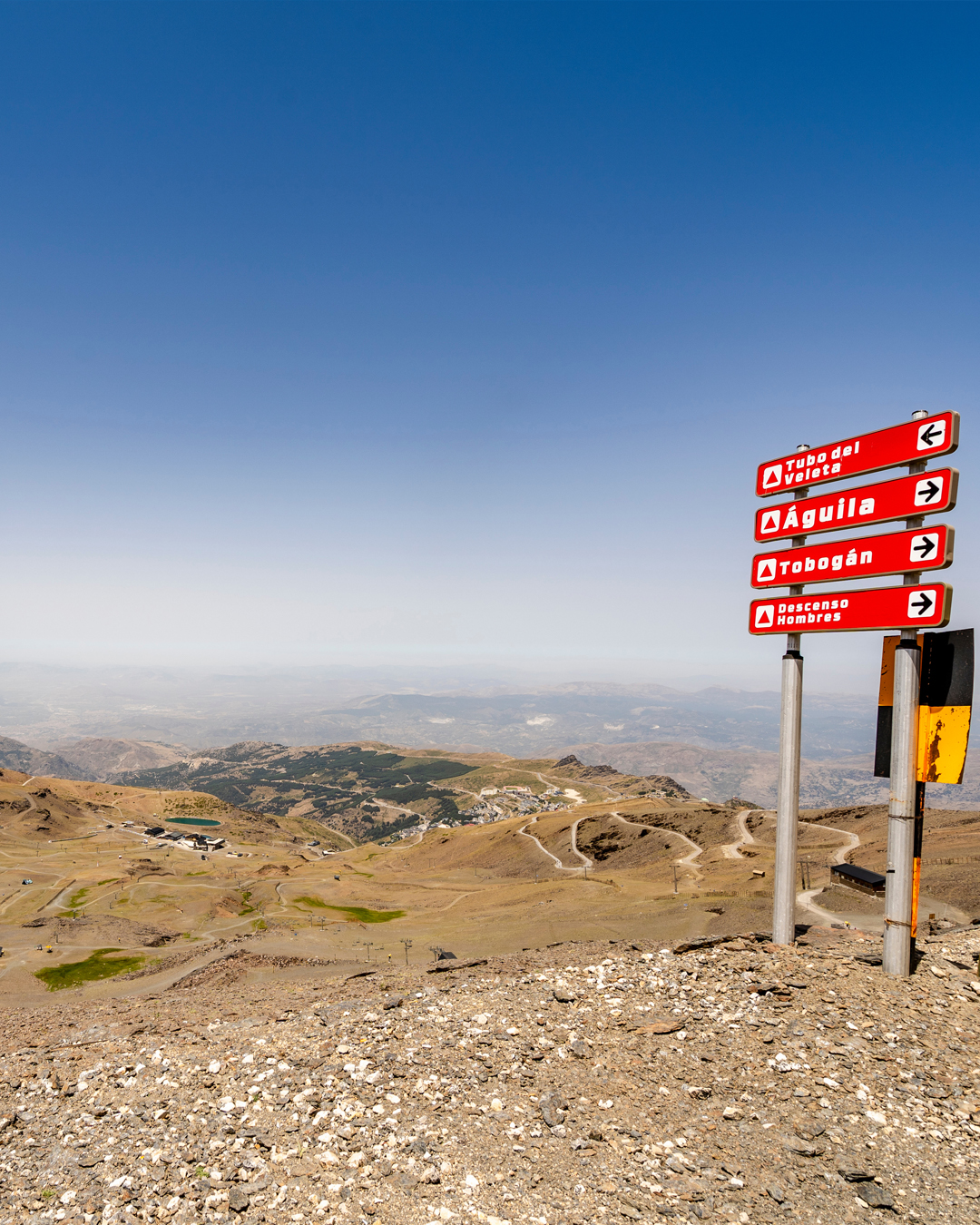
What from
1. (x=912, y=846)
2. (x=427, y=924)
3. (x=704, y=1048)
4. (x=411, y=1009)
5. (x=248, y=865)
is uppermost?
(x=912, y=846)

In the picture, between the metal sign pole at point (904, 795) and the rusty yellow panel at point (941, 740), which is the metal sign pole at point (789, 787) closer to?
the metal sign pole at point (904, 795)

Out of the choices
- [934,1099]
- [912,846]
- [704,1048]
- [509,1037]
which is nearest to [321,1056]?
[509,1037]

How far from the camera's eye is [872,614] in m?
16.2

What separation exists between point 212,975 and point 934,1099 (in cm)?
4201

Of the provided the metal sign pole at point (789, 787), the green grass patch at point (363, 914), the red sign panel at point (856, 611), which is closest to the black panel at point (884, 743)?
the metal sign pole at point (789, 787)

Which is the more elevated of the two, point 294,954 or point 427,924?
point 294,954

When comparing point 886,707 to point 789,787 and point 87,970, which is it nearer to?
point 789,787

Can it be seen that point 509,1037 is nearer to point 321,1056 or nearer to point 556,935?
point 321,1056

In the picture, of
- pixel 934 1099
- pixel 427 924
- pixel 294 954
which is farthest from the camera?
pixel 427 924

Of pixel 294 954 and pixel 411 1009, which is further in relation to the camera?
pixel 294 954

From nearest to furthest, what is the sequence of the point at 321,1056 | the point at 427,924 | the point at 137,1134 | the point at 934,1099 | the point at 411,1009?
the point at 934,1099, the point at 137,1134, the point at 321,1056, the point at 411,1009, the point at 427,924

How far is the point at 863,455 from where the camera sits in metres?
16.5

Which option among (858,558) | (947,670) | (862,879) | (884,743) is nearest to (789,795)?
(884,743)

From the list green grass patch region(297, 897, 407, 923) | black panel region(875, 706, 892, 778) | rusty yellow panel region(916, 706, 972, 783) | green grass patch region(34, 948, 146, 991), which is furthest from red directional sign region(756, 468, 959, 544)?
green grass patch region(34, 948, 146, 991)
